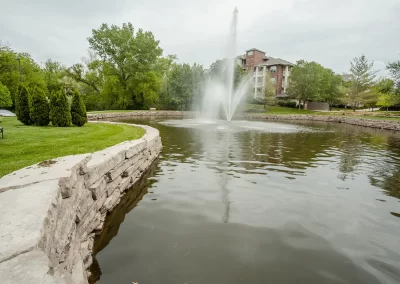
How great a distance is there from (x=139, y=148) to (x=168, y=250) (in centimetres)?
396

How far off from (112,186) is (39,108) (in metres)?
10.4

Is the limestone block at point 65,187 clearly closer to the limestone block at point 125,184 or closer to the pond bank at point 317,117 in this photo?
the limestone block at point 125,184

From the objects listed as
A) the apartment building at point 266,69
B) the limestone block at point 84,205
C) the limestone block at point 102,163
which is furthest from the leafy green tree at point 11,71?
the apartment building at point 266,69

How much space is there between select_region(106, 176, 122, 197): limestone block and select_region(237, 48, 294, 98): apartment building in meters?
58.2

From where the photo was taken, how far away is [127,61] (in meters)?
39.4

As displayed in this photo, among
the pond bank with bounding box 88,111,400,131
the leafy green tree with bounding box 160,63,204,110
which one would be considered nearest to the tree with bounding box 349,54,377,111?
the pond bank with bounding box 88,111,400,131

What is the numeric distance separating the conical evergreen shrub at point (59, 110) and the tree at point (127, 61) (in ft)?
94.2

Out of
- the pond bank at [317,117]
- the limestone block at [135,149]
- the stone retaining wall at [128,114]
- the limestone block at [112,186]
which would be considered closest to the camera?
the limestone block at [112,186]

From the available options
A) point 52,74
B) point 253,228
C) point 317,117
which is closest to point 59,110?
point 253,228

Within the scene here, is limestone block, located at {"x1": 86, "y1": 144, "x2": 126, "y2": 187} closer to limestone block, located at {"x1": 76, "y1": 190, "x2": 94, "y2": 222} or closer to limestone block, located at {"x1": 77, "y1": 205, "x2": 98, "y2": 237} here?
limestone block, located at {"x1": 76, "y1": 190, "x2": 94, "y2": 222}

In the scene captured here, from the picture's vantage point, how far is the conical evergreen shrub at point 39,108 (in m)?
12.3

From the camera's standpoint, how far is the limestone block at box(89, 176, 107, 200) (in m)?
4.08

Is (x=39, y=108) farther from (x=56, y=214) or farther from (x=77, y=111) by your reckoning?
(x=56, y=214)

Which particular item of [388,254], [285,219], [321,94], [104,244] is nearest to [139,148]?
[104,244]
